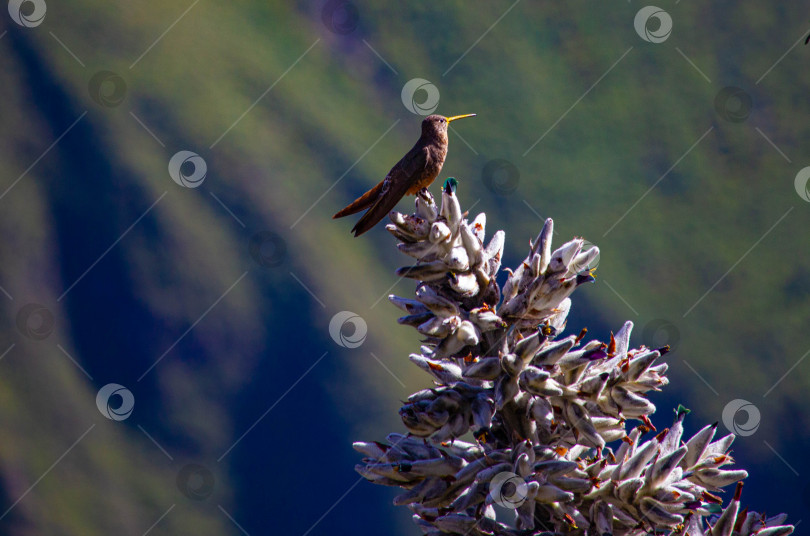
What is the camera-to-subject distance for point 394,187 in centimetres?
142

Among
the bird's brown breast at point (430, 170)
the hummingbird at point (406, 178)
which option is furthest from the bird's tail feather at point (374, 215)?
the bird's brown breast at point (430, 170)

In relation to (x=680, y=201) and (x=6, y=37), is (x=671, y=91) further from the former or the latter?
(x=6, y=37)

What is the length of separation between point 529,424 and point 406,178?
52 centimetres

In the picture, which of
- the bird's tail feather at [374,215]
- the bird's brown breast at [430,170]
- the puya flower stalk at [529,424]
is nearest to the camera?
the puya flower stalk at [529,424]

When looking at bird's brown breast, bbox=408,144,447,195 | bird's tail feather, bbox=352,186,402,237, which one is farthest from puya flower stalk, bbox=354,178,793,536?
bird's brown breast, bbox=408,144,447,195

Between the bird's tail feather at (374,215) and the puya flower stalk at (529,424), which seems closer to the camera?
the puya flower stalk at (529,424)

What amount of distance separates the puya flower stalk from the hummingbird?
74mm

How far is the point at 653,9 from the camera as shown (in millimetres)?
3732

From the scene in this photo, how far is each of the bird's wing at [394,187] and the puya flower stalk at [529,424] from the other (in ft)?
0.22

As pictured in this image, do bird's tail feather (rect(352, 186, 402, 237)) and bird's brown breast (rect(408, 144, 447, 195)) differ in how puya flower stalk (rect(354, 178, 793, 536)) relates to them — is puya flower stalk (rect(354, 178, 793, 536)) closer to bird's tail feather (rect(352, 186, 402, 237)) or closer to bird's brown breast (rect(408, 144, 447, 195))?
bird's tail feather (rect(352, 186, 402, 237))

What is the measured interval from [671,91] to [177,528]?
10.4 feet

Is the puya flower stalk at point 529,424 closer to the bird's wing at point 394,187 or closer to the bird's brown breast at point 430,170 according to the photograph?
the bird's wing at point 394,187

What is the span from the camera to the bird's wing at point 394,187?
1.38 metres

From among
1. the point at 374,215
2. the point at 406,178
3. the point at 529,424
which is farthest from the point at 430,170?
the point at 529,424
